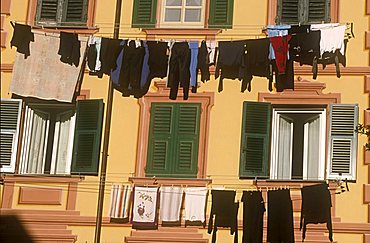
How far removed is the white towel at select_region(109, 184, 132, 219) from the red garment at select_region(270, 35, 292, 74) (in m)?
3.57

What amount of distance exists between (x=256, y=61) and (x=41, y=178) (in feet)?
14.9

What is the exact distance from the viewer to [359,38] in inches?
829

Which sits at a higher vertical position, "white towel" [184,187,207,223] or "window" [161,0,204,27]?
"window" [161,0,204,27]

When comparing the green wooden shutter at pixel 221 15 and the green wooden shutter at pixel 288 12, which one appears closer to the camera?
the green wooden shutter at pixel 288 12

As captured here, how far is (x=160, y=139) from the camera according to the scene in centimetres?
2119

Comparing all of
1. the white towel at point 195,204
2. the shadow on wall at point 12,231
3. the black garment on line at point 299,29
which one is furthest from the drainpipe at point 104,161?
the black garment on line at point 299,29

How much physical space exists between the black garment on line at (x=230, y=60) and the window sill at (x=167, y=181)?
5.85 ft

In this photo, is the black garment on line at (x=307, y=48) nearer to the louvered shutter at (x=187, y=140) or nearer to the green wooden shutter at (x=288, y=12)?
the green wooden shutter at (x=288, y=12)

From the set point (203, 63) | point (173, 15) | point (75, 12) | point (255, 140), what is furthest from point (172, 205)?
point (75, 12)

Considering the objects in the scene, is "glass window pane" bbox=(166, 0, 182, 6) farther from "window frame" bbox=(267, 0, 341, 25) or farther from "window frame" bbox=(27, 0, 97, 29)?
"window frame" bbox=(267, 0, 341, 25)

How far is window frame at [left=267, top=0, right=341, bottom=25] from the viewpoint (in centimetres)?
2133

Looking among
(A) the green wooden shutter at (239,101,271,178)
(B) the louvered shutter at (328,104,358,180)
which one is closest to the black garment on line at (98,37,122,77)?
(A) the green wooden shutter at (239,101,271,178)

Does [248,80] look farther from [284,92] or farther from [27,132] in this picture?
[27,132]

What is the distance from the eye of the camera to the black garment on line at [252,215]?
20.2 metres
